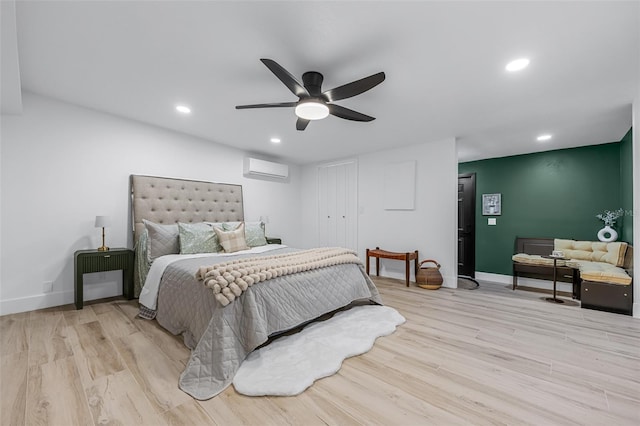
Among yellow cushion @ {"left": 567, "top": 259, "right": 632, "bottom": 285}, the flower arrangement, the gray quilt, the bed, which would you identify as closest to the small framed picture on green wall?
the flower arrangement

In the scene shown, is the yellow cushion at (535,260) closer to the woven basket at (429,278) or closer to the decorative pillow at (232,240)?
the woven basket at (429,278)

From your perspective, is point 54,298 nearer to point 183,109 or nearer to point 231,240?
point 231,240

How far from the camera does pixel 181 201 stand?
4.00m

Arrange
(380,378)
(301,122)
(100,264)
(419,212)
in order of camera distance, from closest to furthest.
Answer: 1. (380,378)
2. (301,122)
3. (100,264)
4. (419,212)

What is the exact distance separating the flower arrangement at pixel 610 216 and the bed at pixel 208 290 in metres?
3.90

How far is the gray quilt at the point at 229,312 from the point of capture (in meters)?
1.79

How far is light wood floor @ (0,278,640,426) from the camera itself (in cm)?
145

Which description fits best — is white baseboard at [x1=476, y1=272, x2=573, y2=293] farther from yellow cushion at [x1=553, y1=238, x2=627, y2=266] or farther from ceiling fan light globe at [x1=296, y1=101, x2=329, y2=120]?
ceiling fan light globe at [x1=296, y1=101, x2=329, y2=120]

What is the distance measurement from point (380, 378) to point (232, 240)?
8.07 ft

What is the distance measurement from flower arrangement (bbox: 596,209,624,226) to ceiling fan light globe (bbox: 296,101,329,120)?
15.5 ft

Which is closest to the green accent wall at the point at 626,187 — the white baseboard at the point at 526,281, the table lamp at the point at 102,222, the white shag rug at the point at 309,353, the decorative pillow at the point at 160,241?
the white baseboard at the point at 526,281

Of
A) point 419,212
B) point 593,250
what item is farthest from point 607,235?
point 419,212

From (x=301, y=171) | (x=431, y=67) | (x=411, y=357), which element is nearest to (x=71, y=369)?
(x=411, y=357)

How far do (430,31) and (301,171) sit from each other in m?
4.61
